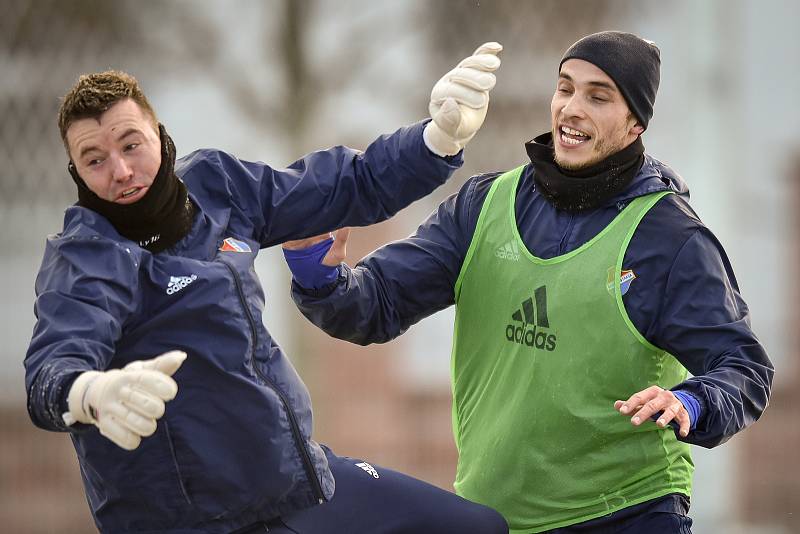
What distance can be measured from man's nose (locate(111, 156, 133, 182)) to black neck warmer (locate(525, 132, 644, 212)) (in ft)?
3.92

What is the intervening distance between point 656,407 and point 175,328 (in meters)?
1.06

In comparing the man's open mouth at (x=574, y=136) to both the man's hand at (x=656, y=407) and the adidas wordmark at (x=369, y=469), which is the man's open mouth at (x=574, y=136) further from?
the adidas wordmark at (x=369, y=469)

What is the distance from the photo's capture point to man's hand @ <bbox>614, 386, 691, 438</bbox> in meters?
3.32

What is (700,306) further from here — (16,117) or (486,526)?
(16,117)

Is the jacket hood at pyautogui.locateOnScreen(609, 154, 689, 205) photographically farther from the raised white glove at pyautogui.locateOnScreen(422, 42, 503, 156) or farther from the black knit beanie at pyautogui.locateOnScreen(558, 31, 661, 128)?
the raised white glove at pyautogui.locateOnScreen(422, 42, 503, 156)

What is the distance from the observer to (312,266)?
3.80m

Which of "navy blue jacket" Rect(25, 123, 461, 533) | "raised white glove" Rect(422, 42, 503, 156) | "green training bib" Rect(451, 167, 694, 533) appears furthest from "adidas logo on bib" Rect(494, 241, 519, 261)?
"navy blue jacket" Rect(25, 123, 461, 533)

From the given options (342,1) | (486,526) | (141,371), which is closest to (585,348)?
(486,526)

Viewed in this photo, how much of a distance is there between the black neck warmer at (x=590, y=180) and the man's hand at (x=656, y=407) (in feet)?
2.15

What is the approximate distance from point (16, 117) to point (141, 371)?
17.4 feet

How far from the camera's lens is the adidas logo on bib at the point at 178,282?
3.13 meters

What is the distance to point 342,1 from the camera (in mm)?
7430

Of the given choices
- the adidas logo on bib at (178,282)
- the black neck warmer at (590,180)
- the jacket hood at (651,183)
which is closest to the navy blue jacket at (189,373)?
the adidas logo on bib at (178,282)

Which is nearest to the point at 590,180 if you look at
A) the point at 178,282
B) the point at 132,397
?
the point at 178,282
